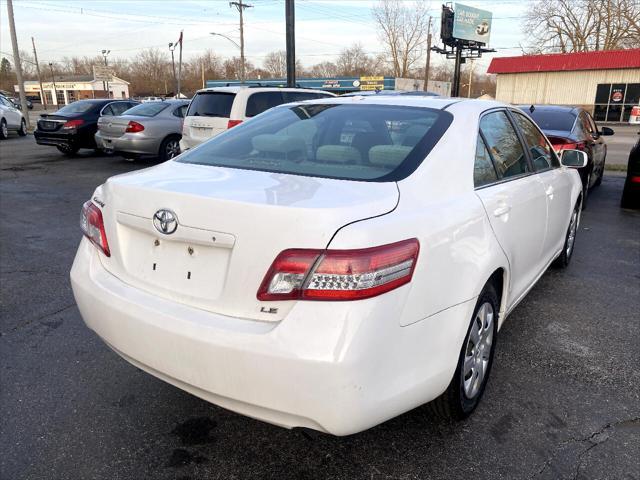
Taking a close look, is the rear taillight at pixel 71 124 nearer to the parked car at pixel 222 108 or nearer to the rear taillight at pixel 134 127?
the rear taillight at pixel 134 127

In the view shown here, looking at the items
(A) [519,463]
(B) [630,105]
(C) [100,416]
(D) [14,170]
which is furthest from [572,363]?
(B) [630,105]

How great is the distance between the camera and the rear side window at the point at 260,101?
9.23 meters

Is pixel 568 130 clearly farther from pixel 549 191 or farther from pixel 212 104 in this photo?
pixel 212 104

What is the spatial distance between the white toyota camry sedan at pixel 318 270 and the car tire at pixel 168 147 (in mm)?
9840

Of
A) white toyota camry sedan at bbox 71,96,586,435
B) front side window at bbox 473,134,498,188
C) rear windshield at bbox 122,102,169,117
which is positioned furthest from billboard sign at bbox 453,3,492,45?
white toyota camry sedan at bbox 71,96,586,435

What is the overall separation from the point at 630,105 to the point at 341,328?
45.1m

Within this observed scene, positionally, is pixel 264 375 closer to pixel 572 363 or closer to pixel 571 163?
pixel 572 363

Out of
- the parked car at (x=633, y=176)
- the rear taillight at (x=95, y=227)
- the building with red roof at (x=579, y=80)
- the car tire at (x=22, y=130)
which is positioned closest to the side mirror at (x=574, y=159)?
the rear taillight at (x=95, y=227)

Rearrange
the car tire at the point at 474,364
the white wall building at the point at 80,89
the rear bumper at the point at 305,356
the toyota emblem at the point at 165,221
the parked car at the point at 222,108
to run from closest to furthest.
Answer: the rear bumper at the point at 305,356 < the toyota emblem at the point at 165,221 < the car tire at the point at 474,364 < the parked car at the point at 222,108 < the white wall building at the point at 80,89

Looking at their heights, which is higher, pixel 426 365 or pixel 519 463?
pixel 426 365

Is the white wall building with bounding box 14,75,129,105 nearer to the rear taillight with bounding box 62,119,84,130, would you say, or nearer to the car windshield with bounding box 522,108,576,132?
the rear taillight with bounding box 62,119,84,130

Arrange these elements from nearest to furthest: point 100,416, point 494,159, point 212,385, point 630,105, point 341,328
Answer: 1. point 341,328
2. point 212,385
3. point 100,416
4. point 494,159
5. point 630,105

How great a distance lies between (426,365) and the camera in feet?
6.76

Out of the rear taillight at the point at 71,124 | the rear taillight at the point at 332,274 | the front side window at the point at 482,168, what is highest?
the front side window at the point at 482,168
